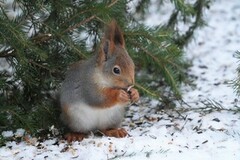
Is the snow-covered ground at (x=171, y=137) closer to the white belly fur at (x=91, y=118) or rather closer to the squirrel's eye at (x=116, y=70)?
the white belly fur at (x=91, y=118)

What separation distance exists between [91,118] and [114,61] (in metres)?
0.41

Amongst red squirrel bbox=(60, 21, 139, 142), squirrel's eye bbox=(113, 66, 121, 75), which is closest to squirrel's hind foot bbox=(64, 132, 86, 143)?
red squirrel bbox=(60, 21, 139, 142)

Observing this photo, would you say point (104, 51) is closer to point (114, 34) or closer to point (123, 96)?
point (114, 34)

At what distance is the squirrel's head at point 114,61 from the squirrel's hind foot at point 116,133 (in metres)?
0.35

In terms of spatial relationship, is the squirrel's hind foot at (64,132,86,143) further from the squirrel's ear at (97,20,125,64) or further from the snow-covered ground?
the squirrel's ear at (97,20,125,64)

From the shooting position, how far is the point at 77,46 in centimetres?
337

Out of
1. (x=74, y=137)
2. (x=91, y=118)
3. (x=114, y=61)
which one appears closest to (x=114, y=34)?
(x=114, y=61)

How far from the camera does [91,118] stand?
3168 millimetres

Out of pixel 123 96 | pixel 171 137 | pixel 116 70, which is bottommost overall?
pixel 171 137

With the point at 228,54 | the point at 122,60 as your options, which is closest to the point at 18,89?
the point at 122,60

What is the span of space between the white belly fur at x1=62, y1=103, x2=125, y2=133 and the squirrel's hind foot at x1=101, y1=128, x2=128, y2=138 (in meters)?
0.03

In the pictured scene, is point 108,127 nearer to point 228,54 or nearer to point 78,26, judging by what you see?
point 78,26

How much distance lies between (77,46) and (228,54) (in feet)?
7.59

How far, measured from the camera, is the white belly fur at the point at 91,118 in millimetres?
3160
